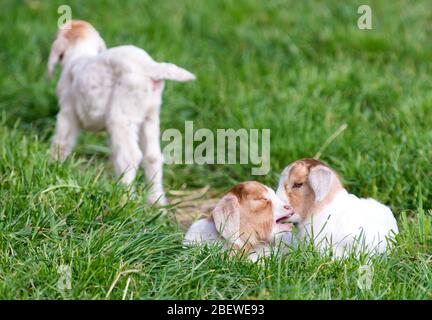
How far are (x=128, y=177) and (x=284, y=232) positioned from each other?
126 cm

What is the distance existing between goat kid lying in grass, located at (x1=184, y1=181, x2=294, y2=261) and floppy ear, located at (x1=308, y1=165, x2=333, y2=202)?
0.64 feet

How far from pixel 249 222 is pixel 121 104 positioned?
135 cm

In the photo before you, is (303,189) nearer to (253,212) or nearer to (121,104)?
(253,212)

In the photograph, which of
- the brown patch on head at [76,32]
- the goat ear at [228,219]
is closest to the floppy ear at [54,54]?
the brown patch on head at [76,32]

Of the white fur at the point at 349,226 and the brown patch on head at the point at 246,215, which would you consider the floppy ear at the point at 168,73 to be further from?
the white fur at the point at 349,226

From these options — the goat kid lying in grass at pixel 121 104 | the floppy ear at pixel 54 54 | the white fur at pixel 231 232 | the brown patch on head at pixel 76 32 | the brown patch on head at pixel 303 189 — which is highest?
the brown patch on head at pixel 76 32

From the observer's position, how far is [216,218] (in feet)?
17.5

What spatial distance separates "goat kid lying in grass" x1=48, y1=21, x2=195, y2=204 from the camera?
628 cm

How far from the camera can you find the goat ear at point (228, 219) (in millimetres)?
5297

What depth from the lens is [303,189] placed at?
5484 millimetres

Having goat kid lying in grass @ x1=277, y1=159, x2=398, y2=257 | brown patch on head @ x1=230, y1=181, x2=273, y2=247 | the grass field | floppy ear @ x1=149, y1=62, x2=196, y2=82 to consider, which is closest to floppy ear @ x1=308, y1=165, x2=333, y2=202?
goat kid lying in grass @ x1=277, y1=159, x2=398, y2=257

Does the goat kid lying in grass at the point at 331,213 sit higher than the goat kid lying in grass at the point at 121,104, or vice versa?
the goat kid lying in grass at the point at 121,104

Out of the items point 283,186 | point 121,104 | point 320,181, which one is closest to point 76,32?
point 121,104
